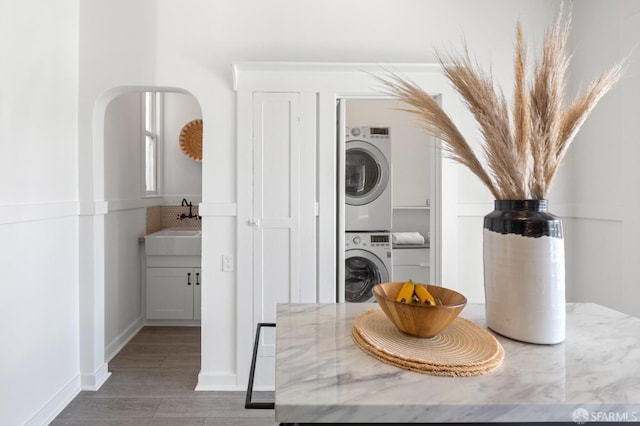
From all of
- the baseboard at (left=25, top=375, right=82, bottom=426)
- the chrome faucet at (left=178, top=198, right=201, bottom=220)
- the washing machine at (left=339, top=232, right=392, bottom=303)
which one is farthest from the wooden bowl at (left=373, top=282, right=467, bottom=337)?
the chrome faucet at (left=178, top=198, right=201, bottom=220)

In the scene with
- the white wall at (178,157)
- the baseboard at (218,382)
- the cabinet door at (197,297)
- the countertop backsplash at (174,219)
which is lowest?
the baseboard at (218,382)

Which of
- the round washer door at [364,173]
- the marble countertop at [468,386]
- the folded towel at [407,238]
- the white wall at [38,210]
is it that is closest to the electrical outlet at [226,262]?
the white wall at [38,210]

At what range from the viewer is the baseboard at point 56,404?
6.57ft

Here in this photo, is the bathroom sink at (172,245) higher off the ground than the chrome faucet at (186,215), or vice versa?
the chrome faucet at (186,215)

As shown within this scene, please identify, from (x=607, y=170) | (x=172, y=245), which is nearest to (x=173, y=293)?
(x=172, y=245)

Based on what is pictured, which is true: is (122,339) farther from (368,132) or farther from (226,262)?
(368,132)

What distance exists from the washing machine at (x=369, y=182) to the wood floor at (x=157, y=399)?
1726 millimetres

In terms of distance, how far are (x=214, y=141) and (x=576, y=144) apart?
251 centimetres

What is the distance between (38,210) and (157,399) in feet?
4.36

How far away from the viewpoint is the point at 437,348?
83 cm

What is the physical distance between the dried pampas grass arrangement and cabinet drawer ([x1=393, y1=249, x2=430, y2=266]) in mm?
2803

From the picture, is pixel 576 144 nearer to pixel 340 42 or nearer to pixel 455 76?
pixel 340 42

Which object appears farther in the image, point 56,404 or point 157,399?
point 157,399

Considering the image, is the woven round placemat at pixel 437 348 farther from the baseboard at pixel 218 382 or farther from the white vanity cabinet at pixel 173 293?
the white vanity cabinet at pixel 173 293
